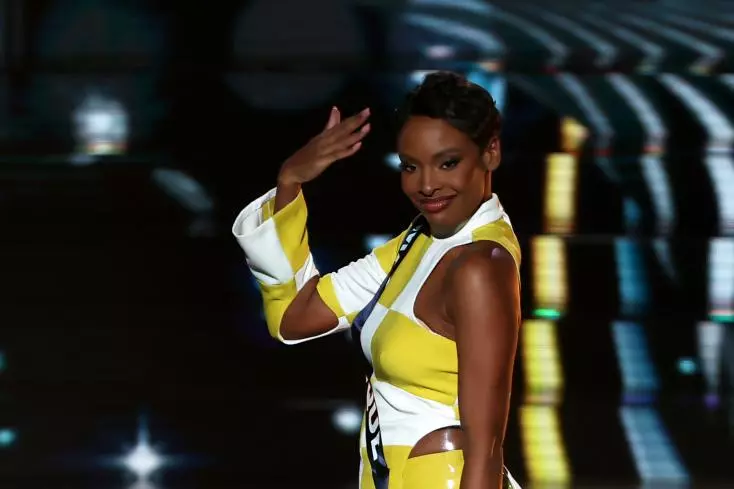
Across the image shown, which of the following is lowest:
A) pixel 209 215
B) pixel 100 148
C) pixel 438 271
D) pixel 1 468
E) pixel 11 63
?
pixel 1 468

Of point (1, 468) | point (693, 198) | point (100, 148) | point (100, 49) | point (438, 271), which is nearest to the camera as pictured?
point (438, 271)

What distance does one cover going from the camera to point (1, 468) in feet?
14.7

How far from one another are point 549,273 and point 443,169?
126 inches

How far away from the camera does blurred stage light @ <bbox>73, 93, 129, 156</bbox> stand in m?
5.86

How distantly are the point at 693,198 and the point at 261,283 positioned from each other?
11.6 ft

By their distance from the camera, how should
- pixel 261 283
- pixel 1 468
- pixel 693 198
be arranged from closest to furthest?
pixel 261 283, pixel 1 468, pixel 693 198

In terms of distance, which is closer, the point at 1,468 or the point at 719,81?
the point at 1,468

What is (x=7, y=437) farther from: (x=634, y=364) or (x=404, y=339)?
(x=404, y=339)

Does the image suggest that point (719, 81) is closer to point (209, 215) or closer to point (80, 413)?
point (209, 215)

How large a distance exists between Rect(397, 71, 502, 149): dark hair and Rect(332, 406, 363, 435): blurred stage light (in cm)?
280

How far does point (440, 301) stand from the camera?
2045mm

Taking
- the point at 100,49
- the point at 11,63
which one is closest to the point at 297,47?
the point at 100,49

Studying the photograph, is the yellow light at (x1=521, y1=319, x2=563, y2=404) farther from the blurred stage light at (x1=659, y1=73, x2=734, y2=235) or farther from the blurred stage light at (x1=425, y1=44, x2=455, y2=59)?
the blurred stage light at (x1=425, y1=44, x2=455, y2=59)

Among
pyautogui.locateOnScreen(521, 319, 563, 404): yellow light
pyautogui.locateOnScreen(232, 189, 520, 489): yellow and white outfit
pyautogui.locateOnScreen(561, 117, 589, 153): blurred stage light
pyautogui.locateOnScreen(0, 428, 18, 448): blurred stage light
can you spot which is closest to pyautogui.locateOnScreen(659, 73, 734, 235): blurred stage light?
pyautogui.locateOnScreen(561, 117, 589, 153): blurred stage light
